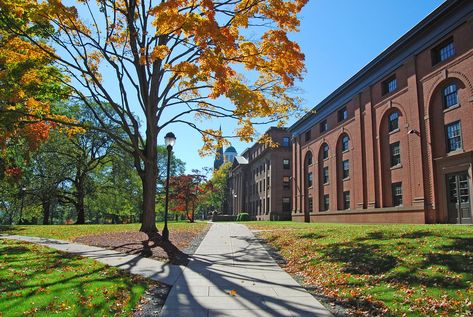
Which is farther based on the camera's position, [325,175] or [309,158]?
[309,158]

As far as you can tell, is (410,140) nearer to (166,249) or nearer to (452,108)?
(452,108)

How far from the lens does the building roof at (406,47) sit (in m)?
21.4

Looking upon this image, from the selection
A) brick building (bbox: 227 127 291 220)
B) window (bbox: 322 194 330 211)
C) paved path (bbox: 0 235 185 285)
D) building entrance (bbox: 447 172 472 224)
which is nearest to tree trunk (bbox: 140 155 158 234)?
paved path (bbox: 0 235 185 285)

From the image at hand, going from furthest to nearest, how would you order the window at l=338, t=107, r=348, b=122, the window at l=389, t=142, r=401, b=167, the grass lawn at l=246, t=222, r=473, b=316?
1. the window at l=338, t=107, r=348, b=122
2. the window at l=389, t=142, r=401, b=167
3. the grass lawn at l=246, t=222, r=473, b=316

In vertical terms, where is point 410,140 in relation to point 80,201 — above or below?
above

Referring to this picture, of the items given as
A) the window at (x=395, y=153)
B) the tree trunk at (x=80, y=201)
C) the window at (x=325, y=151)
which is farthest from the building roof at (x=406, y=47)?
the tree trunk at (x=80, y=201)

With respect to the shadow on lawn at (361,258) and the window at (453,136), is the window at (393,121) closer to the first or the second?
the window at (453,136)

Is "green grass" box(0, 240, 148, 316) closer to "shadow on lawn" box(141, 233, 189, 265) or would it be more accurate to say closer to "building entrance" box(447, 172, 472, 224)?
"shadow on lawn" box(141, 233, 189, 265)

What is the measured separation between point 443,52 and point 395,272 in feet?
64.8

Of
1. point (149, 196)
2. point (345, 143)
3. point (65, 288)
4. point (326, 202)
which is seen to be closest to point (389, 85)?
point (345, 143)

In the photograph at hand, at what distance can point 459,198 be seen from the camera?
21.9 meters

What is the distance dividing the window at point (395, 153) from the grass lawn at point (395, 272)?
15.9 metres

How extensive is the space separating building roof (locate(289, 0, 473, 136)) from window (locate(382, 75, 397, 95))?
1.76ft

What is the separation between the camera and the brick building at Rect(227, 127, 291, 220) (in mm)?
57875
